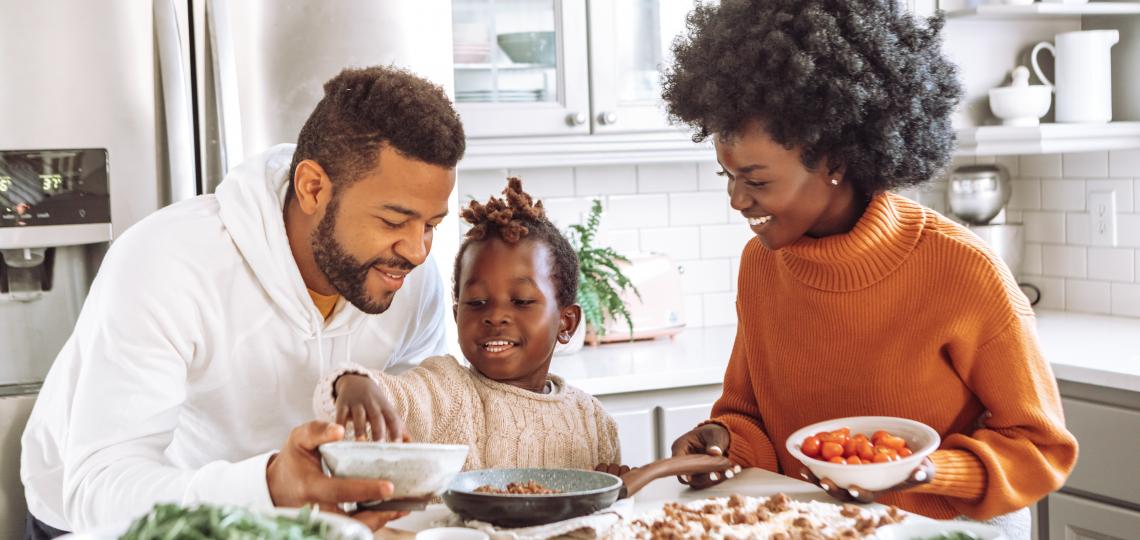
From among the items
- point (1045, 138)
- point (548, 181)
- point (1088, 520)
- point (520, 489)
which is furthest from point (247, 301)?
point (1045, 138)

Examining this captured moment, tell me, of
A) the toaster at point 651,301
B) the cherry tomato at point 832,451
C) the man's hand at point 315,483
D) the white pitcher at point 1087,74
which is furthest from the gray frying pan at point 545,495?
the white pitcher at point 1087,74

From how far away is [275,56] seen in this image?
8.60ft

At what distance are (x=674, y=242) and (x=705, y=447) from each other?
193cm

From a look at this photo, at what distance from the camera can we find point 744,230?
3.90 meters

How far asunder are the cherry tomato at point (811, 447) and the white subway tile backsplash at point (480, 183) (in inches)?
78.2

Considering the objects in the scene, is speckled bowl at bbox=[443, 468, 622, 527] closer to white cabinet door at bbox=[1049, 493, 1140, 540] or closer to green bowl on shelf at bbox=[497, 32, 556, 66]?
white cabinet door at bbox=[1049, 493, 1140, 540]

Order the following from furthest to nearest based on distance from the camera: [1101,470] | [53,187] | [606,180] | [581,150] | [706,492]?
[606,180] < [581,150] < [1101,470] < [53,187] < [706,492]

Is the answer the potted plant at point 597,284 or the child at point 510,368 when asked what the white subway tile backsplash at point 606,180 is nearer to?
the potted plant at point 597,284

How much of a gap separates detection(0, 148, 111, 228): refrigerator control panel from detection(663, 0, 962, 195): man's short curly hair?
4.18ft

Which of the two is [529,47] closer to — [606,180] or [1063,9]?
[606,180]

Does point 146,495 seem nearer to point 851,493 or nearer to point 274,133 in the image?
point 851,493

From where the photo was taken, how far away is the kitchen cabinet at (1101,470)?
272cm

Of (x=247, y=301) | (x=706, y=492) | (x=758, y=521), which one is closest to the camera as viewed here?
(x=758, y=521)

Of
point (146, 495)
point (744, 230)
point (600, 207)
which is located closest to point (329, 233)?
point (146, 495)
